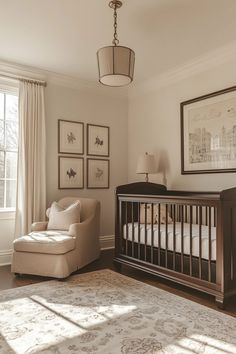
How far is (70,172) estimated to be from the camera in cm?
429

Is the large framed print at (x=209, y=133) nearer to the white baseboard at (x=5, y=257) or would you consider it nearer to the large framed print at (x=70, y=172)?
the large framed print at (x=70, y=172)

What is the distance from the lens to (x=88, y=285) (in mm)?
2883

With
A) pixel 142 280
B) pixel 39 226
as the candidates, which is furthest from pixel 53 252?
pixel 142 280

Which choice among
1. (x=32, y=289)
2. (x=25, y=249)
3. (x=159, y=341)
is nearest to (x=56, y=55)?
(x=25, y=249)

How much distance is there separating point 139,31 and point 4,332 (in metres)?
2.84

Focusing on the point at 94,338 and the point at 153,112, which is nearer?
the point at 94,338

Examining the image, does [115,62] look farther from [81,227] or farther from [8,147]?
[8,147]

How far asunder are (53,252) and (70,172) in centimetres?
151

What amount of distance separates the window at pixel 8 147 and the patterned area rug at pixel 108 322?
1.42 meters

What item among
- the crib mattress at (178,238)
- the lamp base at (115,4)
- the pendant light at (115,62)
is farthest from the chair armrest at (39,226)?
the lamp base at (115,4)

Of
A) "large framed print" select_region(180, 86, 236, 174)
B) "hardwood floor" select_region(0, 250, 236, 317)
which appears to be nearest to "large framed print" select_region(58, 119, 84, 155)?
"large framed print" select_region(180, 86, 236, 174)

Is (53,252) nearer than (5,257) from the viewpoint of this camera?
Yes

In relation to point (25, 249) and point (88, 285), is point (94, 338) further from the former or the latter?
point (25, 249)

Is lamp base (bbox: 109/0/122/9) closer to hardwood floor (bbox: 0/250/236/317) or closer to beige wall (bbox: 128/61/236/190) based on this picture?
beige wall (bbox: 128/61/236/190)
